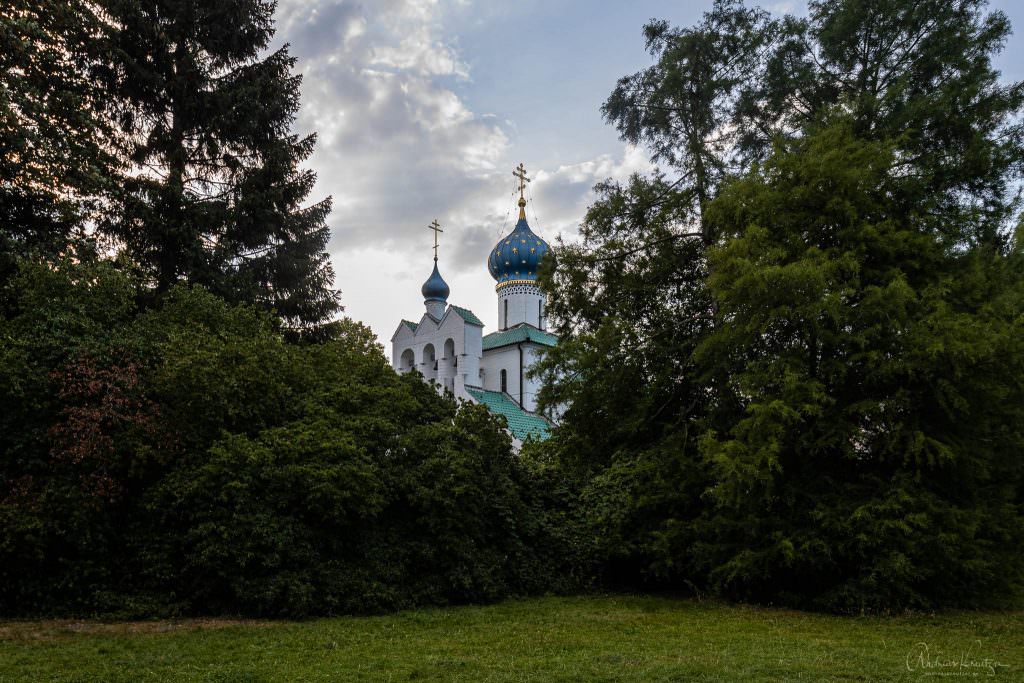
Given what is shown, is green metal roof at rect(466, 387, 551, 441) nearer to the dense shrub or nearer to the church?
the church

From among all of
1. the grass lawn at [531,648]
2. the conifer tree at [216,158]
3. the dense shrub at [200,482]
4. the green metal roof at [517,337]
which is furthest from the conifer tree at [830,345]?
the green metal roof at [517,337]

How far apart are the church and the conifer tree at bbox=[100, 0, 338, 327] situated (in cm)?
1223

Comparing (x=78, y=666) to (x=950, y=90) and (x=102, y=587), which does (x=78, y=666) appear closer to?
(x=102, y=587)

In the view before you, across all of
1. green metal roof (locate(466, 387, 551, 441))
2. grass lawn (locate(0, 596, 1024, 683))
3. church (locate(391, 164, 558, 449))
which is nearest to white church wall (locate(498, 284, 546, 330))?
church (locate(391, 164, 558, 449))

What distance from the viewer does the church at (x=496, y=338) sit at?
3173 cm

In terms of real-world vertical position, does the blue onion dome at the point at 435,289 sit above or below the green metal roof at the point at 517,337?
above

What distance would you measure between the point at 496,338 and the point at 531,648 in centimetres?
2800

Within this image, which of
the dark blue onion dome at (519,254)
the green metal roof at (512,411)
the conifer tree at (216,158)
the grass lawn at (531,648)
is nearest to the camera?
the grass lawn at (531,648)

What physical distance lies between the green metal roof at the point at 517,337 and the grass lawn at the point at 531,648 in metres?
24.1

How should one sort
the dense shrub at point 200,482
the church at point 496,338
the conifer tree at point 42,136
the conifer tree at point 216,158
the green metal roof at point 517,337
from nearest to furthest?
the dense shrub at point 200,482, the conifer tree at point 42,136, the conifer tree at point 216,158, the church at point 496,338, the green metal roof at point 517,337

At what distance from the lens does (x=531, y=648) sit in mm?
7625

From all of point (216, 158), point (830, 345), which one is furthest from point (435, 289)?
point (830, 345)

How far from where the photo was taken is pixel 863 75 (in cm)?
1435

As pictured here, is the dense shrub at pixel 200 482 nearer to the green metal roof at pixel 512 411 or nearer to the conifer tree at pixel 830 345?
the conifer tree at pixel 830 345
